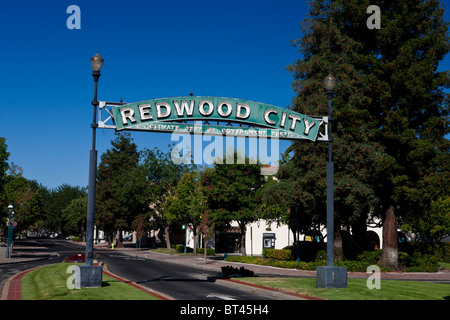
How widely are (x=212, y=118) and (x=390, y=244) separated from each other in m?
19.3

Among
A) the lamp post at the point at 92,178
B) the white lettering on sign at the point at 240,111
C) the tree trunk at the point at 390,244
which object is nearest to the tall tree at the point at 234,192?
the tree trunk at the point at 390,244

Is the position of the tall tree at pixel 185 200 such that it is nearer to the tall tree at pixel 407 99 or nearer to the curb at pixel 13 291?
the tall tree at pixel 407 99

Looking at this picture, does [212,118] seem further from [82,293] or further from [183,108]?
[82,293]

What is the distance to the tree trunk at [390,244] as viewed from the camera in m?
30.7

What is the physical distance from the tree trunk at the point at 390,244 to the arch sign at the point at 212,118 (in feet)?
50.5

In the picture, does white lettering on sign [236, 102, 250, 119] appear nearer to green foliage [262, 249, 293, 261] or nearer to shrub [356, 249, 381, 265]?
shrub [356, 249, 381, 265]

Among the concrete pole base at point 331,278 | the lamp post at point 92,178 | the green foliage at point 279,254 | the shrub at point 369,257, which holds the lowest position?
the green foliage at point 279,254

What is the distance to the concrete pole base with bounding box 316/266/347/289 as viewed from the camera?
1603 centimetres

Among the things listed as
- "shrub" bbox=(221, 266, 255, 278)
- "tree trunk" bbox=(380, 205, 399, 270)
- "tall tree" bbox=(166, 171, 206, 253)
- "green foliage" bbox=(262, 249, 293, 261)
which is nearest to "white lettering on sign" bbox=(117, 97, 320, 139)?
"shrub" bbox=(221, 266, 255, 278)

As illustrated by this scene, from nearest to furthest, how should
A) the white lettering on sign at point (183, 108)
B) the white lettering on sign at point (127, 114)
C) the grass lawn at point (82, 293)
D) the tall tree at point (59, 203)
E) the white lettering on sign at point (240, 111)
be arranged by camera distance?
the grass lawn at point (82, 293) → the white lettering on sign at point (127, 114) → the white lettering on sign at point (183, 108) → the white lettering on sign at point (240, 111) → the tall tree at point (59, 203)

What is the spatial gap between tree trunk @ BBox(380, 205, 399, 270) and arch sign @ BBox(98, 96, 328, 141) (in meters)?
15.4

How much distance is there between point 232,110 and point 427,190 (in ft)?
56.8
